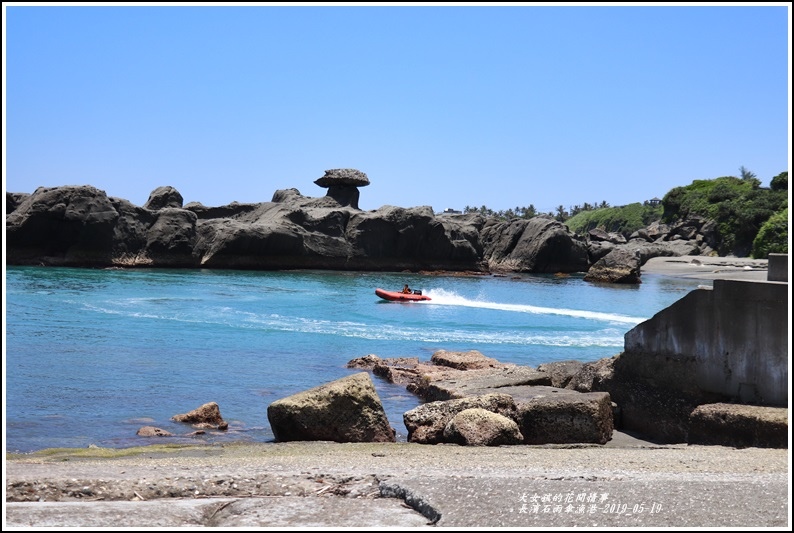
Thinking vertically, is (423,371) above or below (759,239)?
below

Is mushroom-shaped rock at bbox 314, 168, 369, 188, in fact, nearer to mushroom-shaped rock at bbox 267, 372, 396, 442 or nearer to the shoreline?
the shoreline

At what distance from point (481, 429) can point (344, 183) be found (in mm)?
70922

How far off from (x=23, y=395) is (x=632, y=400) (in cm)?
1104

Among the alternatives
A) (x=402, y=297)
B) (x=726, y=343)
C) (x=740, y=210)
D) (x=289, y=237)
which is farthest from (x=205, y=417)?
(x=740, y=210)

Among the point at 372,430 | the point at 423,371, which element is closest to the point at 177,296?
the point at 423,371

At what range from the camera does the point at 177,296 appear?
4253 centimetres

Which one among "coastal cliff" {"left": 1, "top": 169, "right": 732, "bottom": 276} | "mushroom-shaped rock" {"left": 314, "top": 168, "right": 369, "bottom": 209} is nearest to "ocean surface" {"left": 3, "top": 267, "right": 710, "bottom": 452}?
"coastal cliff" {"left": 1, "top": 169, "right": 732, "bottom": 276}

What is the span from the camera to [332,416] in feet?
38.4

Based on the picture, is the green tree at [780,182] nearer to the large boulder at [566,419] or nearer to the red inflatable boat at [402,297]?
the red inflatable boat at [402,297]

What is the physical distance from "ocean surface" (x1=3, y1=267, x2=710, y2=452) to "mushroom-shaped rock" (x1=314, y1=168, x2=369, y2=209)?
22.6m

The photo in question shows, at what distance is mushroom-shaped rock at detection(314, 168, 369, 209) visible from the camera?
7981cm

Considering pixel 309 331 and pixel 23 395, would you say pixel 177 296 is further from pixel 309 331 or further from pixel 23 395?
pixel 23 395

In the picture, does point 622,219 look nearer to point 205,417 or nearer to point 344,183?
point 344,183

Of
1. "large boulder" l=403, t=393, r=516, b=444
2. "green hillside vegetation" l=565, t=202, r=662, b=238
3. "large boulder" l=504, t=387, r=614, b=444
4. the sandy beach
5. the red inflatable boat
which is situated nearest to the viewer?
the sandy beach
